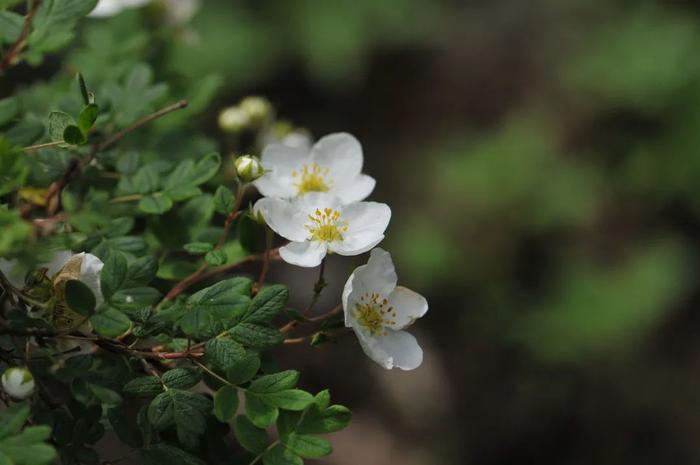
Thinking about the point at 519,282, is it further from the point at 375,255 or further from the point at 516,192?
the point at 375,255

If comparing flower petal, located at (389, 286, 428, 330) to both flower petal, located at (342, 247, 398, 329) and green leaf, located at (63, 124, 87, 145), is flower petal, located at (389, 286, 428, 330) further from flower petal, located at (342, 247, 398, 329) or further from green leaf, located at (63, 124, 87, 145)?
green leaf, located at (63, 124, 87, 145)

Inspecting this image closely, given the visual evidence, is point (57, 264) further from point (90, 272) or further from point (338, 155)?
point (338, 155)

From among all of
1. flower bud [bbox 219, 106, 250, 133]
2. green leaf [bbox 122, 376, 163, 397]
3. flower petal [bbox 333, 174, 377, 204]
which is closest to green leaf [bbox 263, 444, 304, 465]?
green leaf [bbox 122, 376, 163, 397]

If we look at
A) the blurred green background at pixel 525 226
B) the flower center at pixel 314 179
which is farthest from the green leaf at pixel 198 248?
the blurred green background at pixel 525 226

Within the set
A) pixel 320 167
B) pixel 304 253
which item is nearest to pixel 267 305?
pixel 304 253

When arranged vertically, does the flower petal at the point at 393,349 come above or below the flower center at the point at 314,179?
below

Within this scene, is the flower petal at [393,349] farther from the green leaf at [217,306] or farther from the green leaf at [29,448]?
the green leaf at [29,448]
